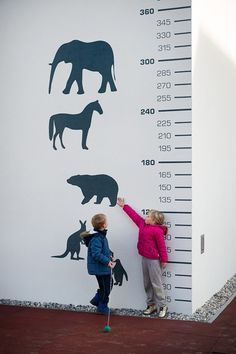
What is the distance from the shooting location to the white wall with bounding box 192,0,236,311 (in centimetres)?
781

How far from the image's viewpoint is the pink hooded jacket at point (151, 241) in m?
7.47

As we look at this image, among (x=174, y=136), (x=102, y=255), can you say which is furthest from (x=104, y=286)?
(x=174, y=136)

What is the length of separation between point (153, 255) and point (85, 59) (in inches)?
95.6

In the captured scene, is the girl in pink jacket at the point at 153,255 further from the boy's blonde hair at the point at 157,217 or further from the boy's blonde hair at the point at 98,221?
the boy's blonde hair at the point at 98,221

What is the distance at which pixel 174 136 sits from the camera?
7559 millimetres

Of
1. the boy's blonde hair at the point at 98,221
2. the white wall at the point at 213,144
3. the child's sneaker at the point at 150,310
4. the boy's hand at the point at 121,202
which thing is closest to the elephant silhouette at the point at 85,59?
the white wall at the point at 213,144

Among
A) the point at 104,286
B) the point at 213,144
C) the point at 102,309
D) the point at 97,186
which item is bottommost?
the point at 102,309

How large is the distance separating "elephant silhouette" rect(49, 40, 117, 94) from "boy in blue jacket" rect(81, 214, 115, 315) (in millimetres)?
1576

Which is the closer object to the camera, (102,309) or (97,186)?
(102,309)

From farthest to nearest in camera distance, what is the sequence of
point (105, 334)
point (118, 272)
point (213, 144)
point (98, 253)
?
point (213, 144) → point (118, 272) → point (98, 253) → point (105, 334)

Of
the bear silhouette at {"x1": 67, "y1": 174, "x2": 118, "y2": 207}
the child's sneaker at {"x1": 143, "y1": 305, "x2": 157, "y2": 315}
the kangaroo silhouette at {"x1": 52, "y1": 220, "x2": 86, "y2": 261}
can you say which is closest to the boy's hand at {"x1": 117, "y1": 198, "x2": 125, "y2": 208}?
the bear silhouette at {"x1": 67, "y1": 174, "x2": 118, "y2": 207}

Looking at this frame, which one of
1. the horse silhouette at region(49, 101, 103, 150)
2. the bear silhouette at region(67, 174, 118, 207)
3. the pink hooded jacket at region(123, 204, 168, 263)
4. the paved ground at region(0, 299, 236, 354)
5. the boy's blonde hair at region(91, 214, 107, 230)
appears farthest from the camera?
the horse silhouette at region(49, 101, 103, 150)

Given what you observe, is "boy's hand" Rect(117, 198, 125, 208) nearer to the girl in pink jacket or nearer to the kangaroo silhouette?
the girl in pink jacket

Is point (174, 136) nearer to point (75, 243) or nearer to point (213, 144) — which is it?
point (213, 144)
